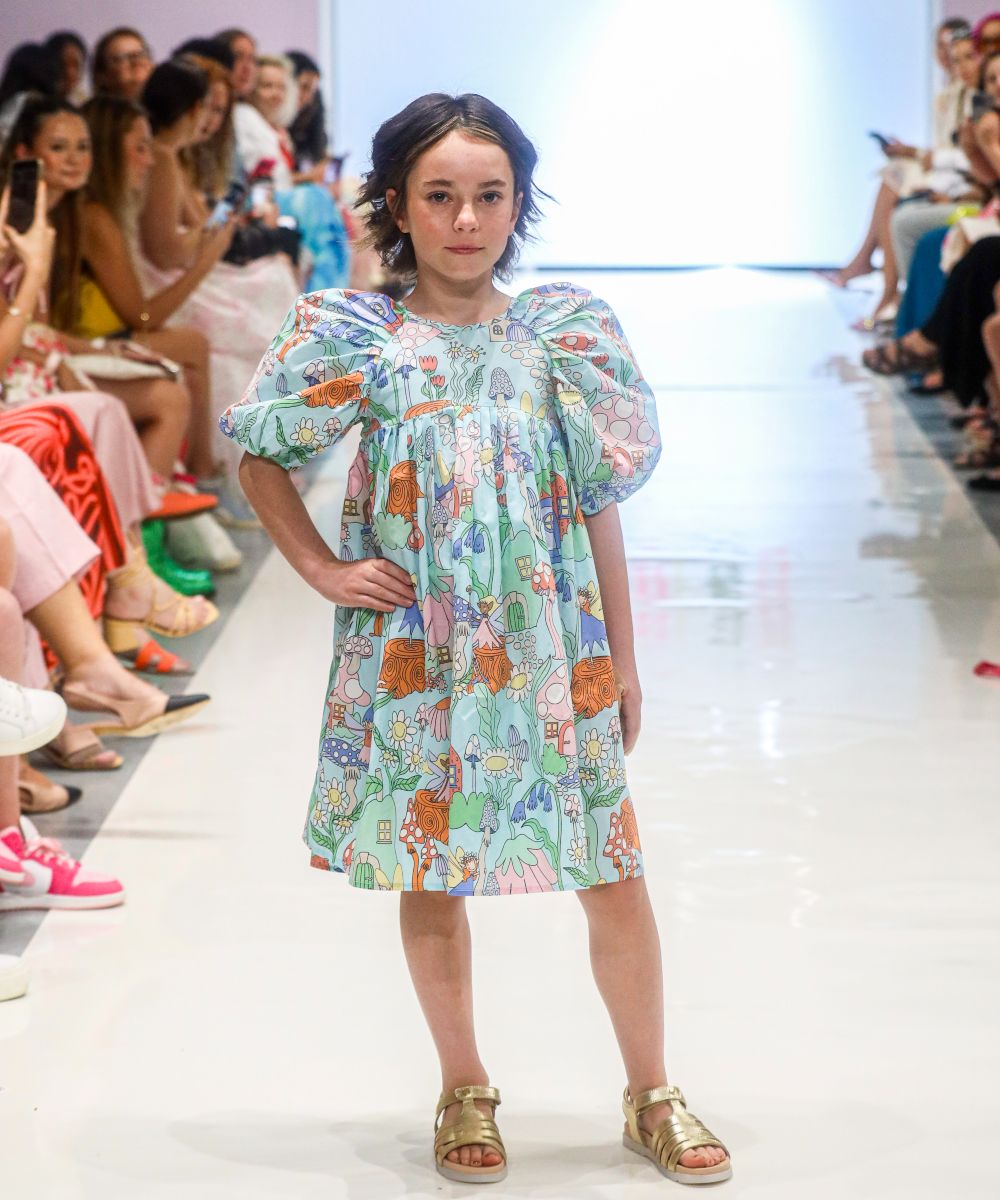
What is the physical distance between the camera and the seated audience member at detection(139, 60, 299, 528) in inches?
210

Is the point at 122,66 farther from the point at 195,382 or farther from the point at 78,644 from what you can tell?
the point at 78,644

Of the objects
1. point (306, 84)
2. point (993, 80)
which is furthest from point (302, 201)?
point (993, 80)

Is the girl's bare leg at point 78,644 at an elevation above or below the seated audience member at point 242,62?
below

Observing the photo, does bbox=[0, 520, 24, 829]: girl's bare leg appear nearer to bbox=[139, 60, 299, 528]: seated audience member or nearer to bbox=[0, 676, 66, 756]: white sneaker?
bbox=[0, 676, 66, 756]: white sneaker

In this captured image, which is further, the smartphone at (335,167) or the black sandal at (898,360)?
the smartphone at (335,167)

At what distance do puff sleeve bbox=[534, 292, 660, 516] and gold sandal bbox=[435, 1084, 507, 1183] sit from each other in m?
0.59

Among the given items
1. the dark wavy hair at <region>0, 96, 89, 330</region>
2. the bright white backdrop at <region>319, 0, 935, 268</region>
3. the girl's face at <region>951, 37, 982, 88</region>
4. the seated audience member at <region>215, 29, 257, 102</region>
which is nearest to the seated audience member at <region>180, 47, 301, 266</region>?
the seated audience member at <region>215, 29, 257, 102</region>

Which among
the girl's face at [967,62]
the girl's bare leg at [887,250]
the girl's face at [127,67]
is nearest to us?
the girl's face at [127,67]

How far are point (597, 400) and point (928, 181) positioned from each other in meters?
7.09

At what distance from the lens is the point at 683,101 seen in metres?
13.4

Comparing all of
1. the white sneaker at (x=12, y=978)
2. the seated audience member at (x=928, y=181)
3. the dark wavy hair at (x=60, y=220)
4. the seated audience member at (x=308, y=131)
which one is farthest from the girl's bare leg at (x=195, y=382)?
the seated audience member at (x=928, y=181)

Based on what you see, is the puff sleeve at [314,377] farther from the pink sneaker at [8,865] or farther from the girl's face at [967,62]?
the girl's face at [967,62]

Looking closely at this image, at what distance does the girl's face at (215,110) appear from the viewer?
5738mm

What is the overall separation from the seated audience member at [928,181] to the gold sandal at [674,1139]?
5.80m
